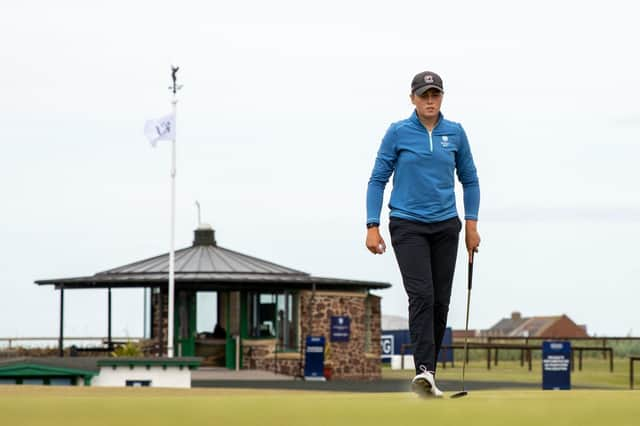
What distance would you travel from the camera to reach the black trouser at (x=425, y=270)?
882 cm

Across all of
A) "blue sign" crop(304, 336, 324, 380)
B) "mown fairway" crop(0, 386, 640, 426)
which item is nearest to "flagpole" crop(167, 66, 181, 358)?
"blue sign" crop(304, 336, 324, 380)

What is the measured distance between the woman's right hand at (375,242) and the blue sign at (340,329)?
104ft

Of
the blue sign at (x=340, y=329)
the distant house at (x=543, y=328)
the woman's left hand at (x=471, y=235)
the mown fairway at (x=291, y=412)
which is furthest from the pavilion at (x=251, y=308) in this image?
the distant house at (x=543, y=328)

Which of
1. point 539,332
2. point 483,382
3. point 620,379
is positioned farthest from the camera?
point 539,332

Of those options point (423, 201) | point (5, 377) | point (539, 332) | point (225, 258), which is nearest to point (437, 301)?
point (423, 201)

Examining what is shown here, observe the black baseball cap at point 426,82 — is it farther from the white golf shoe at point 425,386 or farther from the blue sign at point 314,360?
the blue sign at point 314,360

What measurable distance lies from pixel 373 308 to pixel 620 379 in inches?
311

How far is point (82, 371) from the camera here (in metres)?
23.5

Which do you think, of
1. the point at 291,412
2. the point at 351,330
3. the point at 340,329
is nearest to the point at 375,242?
the point at 291,412

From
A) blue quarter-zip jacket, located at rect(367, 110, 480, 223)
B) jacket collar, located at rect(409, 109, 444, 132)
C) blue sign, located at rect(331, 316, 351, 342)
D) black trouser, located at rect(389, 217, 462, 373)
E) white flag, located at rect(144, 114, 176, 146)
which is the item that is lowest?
blue sign, located at rect(331, 316, 351, 342)

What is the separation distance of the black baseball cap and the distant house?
66.3 meters

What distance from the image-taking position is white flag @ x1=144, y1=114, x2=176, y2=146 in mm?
38188

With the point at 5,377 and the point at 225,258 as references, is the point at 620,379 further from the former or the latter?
the point at 5,377

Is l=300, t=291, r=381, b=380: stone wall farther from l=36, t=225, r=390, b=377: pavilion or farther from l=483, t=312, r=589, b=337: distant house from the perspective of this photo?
l=483, t=312, r=589, b=337: distant house
